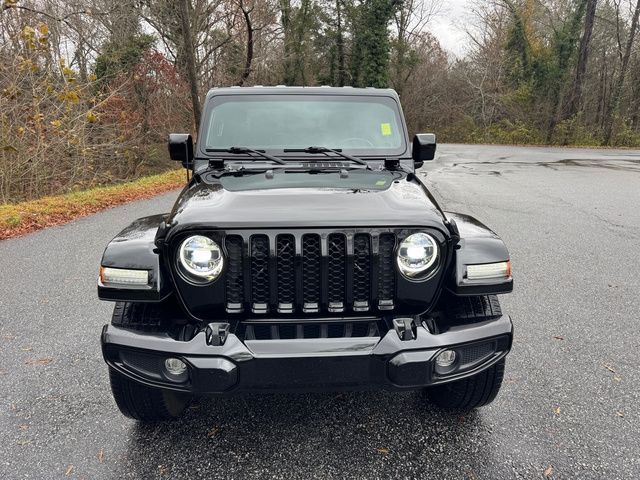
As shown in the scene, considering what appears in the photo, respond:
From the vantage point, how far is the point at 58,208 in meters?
7.90

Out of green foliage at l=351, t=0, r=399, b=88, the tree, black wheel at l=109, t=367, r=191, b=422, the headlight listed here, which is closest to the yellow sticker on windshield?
the headlight

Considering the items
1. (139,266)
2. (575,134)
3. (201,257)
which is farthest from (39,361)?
(575,134)

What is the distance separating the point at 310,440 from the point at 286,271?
2.98 ft

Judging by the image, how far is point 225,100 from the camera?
3250 millimetres

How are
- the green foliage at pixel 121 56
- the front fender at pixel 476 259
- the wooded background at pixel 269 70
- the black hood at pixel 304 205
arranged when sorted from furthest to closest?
the green foliage at pixel 121 56
the wooded background at pixel 269 70
the front fender at pixel 476 259
the black hood at pixel 304 205

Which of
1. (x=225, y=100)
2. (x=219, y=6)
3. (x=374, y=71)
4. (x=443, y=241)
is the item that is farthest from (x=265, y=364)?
(x=374, y=71)

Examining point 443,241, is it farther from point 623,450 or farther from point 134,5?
point 134,5

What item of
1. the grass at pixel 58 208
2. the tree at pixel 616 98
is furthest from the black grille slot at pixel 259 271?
the tree at pixel 616 98

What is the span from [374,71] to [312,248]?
32.9 m

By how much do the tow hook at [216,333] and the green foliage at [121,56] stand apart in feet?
56.2

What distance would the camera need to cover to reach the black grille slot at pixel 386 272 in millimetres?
1989

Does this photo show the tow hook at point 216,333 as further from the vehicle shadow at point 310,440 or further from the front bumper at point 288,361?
the vehicle shadow at point 310,440

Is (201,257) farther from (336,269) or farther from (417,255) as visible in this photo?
(417,255)

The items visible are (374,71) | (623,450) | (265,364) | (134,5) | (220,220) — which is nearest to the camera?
(265,364)
